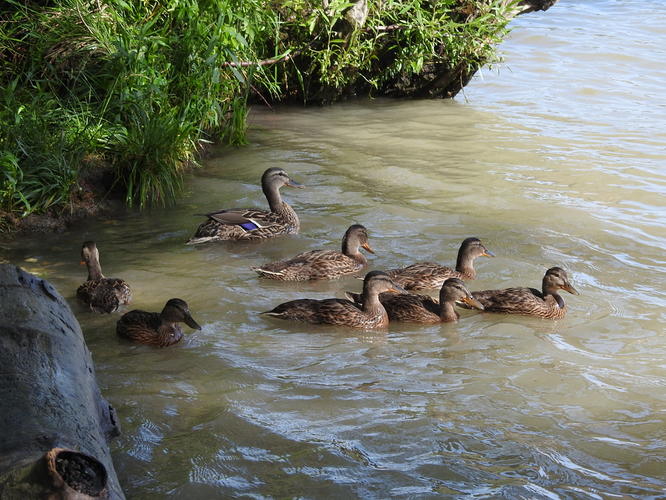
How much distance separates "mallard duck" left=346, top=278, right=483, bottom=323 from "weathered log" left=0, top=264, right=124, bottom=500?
3083 mm

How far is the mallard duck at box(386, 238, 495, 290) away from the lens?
7898 millimetres

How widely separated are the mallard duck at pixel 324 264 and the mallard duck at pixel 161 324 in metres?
1.59

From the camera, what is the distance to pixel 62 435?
364 cm

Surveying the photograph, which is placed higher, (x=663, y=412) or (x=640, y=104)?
(x=640, y=104)

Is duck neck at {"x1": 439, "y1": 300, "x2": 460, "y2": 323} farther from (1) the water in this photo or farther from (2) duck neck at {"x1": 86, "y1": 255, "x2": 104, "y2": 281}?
(2) duck neck at {"x1": 86, "y1": 255, "x2": 104, "y2": 281}

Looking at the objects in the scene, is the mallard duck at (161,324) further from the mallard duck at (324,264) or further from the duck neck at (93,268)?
the mallard duck at (324,264)

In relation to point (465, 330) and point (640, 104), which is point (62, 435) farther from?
point (640, 104)

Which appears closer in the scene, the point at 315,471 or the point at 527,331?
the point at 315,471

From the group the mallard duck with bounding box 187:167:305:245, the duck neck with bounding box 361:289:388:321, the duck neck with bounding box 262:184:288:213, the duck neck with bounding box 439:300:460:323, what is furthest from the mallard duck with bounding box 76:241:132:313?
the duck neck with bounding box 439:300:460:323

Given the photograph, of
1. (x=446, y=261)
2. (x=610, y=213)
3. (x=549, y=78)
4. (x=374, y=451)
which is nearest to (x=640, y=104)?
(x=549, y=78)

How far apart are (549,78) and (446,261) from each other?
9994 millimetres

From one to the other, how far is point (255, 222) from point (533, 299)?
3126 mm

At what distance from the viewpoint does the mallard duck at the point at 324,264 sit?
8000 mm

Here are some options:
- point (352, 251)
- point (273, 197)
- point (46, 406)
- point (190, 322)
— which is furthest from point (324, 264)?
point (46, 406)
